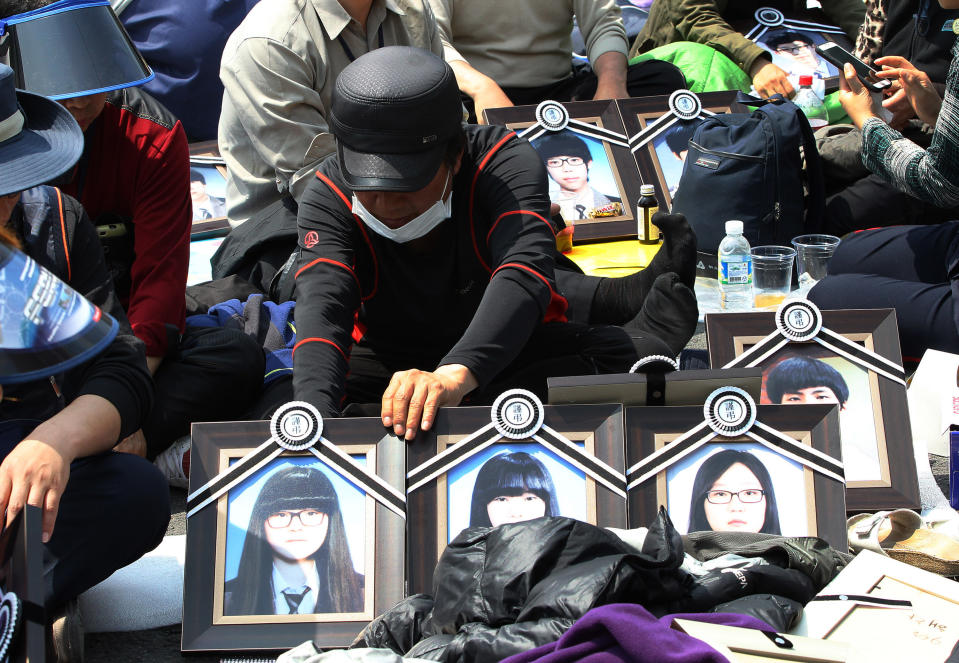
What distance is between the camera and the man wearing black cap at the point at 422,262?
231 centimetres

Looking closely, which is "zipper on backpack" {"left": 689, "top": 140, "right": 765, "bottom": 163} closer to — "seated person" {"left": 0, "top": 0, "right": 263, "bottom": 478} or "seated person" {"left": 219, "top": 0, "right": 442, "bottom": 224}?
"seated person" {"left": 219, "top": 0, "right": 442, "bottom": 224}

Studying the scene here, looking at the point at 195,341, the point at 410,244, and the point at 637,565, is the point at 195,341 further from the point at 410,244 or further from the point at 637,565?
the point at 637,565

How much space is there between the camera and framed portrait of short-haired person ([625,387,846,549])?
209 cm

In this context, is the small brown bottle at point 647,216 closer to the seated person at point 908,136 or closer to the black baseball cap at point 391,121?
the seated person at point 908,136

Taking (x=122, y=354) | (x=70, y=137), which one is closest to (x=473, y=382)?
(x=122, y=354)

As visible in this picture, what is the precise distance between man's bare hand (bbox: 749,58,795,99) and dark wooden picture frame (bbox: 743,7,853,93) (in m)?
0.12

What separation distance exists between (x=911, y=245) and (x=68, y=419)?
2348 millimetres

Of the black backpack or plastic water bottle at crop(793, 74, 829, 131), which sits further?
plastic water bottle at crop(793, 74, 829, 131)

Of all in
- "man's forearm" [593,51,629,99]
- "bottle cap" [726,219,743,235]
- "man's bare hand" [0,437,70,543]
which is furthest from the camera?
"man's forearm" [593,51,629,99]

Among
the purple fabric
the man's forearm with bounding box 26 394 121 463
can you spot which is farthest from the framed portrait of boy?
the purple fabric

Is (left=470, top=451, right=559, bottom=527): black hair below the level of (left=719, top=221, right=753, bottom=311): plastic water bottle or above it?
below

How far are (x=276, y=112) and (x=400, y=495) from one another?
1.95 metres

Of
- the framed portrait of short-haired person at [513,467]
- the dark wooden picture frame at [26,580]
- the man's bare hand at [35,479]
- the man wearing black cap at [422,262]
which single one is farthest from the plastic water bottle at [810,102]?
the dark wooden picture frame at [26,580]

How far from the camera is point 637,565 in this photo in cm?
167
